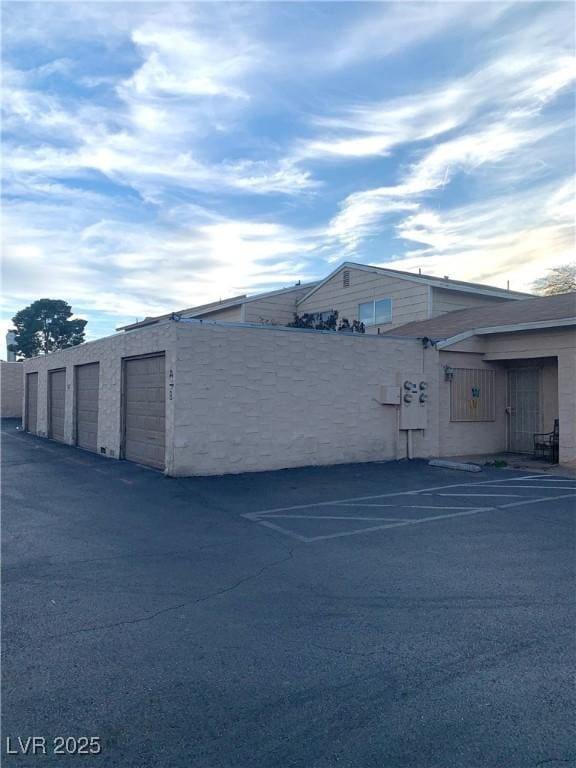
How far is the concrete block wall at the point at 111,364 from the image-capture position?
11.8 m

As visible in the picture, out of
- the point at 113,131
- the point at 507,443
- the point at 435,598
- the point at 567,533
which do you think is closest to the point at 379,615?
the point at 435,598

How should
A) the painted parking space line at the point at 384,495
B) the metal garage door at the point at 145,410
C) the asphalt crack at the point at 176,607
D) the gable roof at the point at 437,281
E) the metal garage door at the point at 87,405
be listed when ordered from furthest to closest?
the gable roof at the point at 437,281 → the metal garage door at the point at 87,405 → the metal garage door at the point at 145,410 → the painted parking space line at the point at 384,495 → the asphalt crack at the point at 176,607

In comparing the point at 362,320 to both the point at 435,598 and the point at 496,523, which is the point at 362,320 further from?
the point at 435,598

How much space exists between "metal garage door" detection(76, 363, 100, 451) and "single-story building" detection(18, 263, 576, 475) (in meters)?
0.06

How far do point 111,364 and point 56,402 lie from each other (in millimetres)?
7109

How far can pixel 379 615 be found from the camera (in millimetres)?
4500

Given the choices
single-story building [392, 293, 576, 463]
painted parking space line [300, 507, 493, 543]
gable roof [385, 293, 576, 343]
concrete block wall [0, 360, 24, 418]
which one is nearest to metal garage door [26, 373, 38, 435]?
concrete block wall [0, 360, 24, 418]

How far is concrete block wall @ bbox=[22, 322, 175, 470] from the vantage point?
11750 mm

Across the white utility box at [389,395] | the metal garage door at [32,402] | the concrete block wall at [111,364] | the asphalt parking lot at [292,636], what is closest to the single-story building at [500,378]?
the white utility box at [389,395]

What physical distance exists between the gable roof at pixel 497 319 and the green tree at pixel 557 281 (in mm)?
15821

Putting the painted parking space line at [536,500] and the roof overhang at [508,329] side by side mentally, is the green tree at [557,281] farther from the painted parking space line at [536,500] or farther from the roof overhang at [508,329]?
the painted parking space line at [536,500]

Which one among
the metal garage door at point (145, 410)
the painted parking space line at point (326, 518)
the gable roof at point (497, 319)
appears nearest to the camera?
the painted parking space line at point (326, 518)

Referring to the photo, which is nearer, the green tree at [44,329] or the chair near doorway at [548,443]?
the chair near doorway at [548,443]

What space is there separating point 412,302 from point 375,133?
6268 mm
